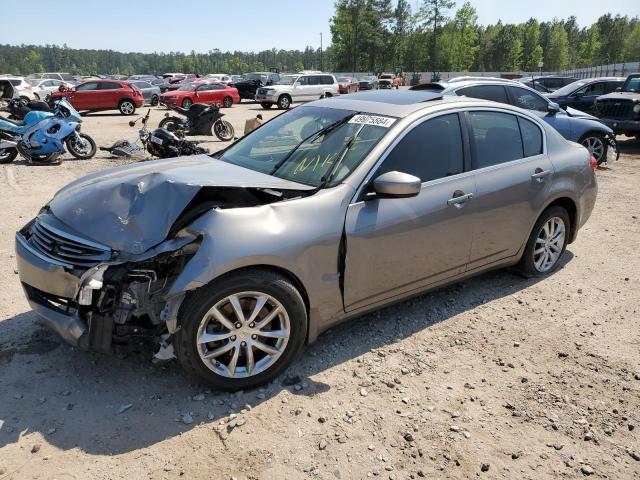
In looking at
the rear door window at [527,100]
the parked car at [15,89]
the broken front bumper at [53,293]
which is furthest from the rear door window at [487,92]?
the parked car at [15,89]

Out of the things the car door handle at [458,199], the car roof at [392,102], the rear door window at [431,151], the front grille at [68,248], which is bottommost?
the front grille at [68,248]

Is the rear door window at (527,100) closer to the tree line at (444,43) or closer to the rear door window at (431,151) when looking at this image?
the rear door window at (431,151)

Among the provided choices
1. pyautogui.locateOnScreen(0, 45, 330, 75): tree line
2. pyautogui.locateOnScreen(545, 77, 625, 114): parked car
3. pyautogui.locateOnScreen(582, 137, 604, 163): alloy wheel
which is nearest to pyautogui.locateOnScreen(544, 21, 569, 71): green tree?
pyautogui.locateOnScreen(0, 45, 330, 75): tree line

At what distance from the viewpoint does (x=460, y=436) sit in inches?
112

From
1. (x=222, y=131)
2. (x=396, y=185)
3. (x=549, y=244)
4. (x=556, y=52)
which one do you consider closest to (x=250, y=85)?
(x=222, y=131)

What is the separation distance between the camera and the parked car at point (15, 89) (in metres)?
22.5

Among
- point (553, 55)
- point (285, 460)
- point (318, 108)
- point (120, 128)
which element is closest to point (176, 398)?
point (285, 460)

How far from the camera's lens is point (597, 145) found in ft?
34.3

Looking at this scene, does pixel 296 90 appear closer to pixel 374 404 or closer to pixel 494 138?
pixel 494 138

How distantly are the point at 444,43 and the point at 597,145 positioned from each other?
81.6 metres

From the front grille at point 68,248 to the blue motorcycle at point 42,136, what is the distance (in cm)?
859

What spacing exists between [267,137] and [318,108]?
1.60 ft

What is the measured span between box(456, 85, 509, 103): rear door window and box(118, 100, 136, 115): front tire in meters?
18.9

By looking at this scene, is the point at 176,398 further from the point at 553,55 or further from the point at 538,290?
the point at 553,55
